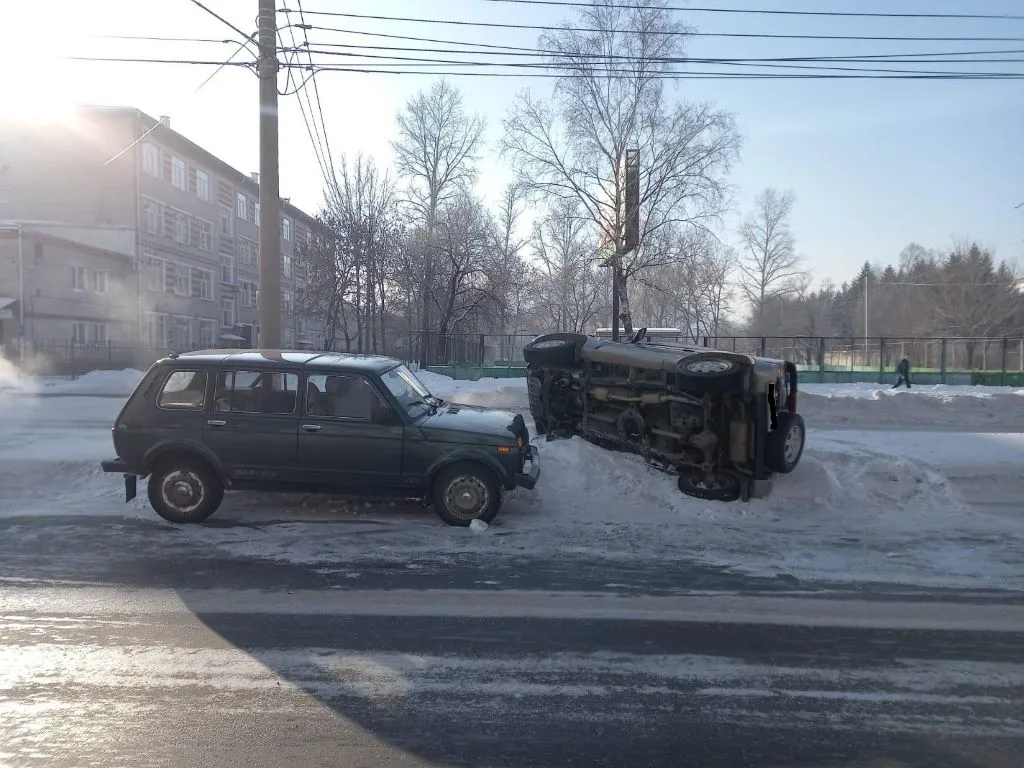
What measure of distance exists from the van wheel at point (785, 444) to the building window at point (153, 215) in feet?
128

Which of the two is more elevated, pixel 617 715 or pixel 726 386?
pixel 726 386

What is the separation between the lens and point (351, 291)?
111ft

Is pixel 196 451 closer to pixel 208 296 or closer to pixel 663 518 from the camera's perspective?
pixel 663 518

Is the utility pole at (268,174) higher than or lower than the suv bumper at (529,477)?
higher

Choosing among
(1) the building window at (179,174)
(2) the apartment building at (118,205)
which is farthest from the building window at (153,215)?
(1) the building window at (179,174)

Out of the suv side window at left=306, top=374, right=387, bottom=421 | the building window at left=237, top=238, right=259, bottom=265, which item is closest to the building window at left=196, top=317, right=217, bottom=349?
the building window at left=237, top=238, right=259, bottom=265

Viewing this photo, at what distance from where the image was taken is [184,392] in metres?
8.11

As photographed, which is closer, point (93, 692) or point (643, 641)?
point (93, 692)

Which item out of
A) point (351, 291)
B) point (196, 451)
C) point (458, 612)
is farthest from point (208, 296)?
point (458, 612)

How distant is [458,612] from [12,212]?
4314 cm

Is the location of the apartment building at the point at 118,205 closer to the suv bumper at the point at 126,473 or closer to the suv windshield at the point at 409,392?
the suv bumper at the point at 126,473

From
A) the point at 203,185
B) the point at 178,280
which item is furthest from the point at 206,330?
the point at 203,185

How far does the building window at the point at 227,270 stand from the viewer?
51281mm

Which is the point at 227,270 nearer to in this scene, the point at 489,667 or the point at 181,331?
the point at 181,331
